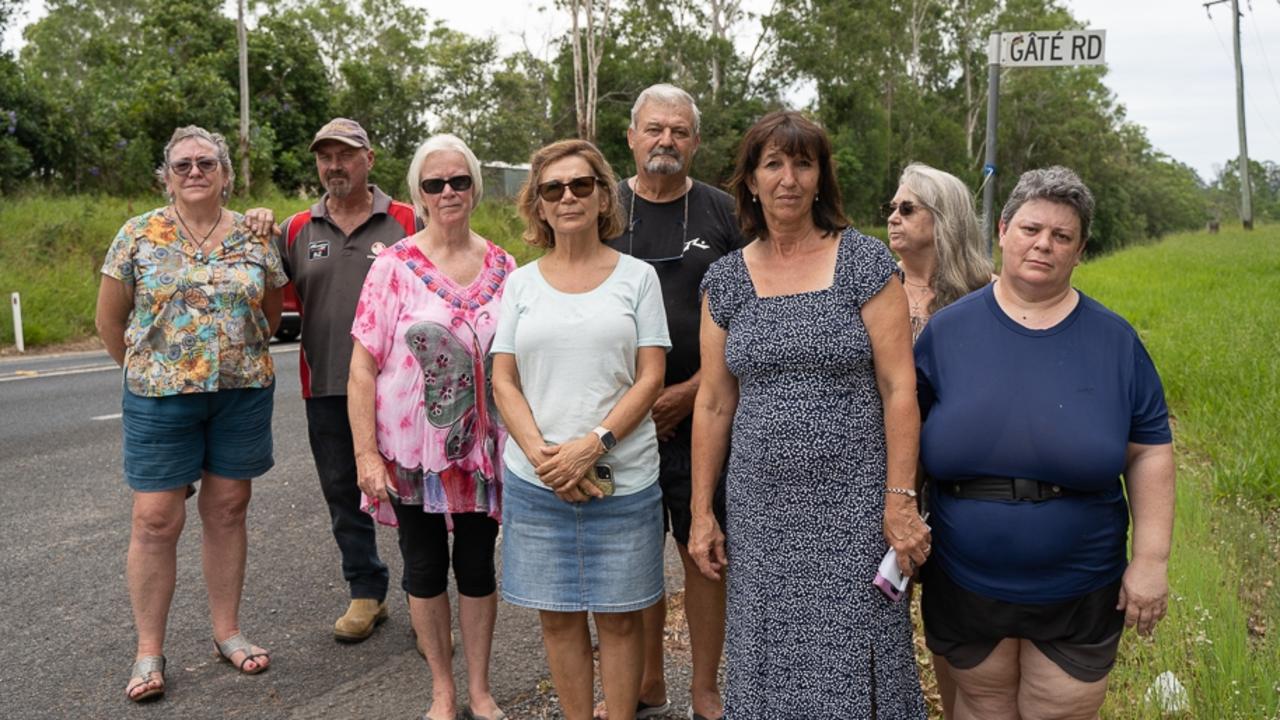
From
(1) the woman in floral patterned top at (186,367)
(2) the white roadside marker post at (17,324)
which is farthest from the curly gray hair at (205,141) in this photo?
(2) the white roadside marker post at (17,324)

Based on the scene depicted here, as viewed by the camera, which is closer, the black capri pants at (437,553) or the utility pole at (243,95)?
the black capri pants at (437,553)

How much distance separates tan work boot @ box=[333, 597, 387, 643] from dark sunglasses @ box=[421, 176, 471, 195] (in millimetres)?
1922

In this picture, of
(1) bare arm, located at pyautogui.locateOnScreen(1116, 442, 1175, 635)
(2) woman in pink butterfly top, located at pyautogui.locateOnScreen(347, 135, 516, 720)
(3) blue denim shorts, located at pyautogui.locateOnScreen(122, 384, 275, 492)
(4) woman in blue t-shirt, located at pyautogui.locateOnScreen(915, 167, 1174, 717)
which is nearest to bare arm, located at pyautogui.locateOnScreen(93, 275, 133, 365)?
(3) blue denim shorts, located at pyautogui.locateOnScreen(122, 384, 275, 492)

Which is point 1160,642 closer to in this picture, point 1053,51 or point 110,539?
point 1053,51

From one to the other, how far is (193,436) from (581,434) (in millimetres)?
1756

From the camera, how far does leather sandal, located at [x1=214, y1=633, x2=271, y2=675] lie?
420 centimetres

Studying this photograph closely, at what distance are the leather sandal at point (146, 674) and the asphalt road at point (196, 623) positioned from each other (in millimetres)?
41

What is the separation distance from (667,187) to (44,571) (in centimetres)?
381

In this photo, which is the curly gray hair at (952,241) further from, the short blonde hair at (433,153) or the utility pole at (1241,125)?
the utility pole at (1241,125)

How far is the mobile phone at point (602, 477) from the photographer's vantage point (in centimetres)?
322

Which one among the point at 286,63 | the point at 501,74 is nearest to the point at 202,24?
the point at 286,63

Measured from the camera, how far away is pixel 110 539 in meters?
5.92

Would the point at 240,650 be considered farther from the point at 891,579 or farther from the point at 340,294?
the point at 891,579

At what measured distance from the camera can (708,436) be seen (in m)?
3.14
